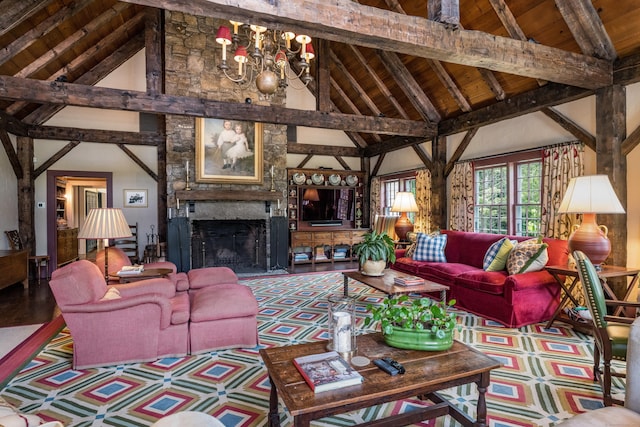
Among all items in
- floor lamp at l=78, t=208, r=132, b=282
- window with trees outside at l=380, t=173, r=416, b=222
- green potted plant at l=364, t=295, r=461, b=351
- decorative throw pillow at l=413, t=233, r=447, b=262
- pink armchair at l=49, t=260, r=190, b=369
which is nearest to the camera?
green potted plant at l=364, t=295, r=461, b=351

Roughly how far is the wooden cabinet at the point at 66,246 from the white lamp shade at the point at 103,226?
213 inches

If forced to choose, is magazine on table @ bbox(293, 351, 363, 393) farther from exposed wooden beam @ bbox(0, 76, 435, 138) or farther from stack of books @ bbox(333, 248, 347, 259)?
stack of books @ bbox(333, 248, 347, 259)

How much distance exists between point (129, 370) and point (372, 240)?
2803 millimetres

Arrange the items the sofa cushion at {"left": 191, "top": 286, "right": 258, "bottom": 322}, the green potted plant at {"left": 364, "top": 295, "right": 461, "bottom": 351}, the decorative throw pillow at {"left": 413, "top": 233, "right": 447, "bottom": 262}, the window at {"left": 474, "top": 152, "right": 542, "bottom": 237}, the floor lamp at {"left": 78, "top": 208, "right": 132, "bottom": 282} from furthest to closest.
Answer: the decorative throw pillow at {"left": 413, "top": 233, "right": 447, "bottom": 262} → the window at {"left": 474, "top": 152, "right": 542, "bottom": 237} → the floor lamp at {"left": 78, "top": 208, "right": 132, "bottom": 282} → the sofa cushion at {"left": 191, "top": 286, "right": 258, "bottom": 322} → the green potted plant at {"left": 364, "top": 295, "right": 461, "bottom": 351}

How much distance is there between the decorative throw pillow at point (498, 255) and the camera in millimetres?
4309

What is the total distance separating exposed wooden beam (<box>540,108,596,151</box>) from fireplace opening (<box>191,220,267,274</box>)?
5.24 m

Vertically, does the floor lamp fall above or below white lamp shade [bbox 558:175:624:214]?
below

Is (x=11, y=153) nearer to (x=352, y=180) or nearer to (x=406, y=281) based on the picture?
(x=352, y=180)

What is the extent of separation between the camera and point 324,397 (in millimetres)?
1466

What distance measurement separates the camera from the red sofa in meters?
3.70

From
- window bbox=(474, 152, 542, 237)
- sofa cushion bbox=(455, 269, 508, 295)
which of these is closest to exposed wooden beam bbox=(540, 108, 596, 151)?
window bbox=(474, 152, 542, 237)

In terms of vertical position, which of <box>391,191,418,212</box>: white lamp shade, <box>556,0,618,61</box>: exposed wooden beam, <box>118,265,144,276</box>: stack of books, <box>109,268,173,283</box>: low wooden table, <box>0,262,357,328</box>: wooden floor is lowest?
<box>0,262,357,328</box>: wooden floor

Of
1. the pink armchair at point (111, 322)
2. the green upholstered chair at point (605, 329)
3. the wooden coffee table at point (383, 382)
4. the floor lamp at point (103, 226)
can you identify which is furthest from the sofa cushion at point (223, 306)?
the green upholstered chair at point (605, 329)

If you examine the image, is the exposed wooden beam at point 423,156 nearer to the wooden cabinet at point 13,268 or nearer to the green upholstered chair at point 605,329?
the green upholstered chair at point 605,329
